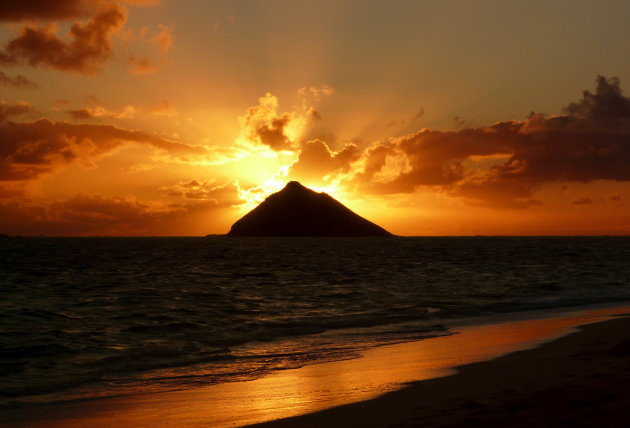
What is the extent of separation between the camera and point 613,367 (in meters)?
11.6

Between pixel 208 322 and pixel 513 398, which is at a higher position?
pixel 208 322

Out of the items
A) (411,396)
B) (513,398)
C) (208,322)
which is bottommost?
(411,396)

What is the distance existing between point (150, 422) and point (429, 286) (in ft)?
100

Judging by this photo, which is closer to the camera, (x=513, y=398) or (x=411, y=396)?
(x=513, y=398)

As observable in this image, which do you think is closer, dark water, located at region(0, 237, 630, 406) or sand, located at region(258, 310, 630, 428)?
sand, located at region(258, 310, 630, 428)

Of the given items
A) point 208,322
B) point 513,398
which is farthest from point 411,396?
point 208,322

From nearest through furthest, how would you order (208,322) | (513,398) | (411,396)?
(513,398)
(411,396)
(208,322)

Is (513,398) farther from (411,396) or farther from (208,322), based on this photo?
(208,322)

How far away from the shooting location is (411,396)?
10242 mm

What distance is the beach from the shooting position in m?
8.56

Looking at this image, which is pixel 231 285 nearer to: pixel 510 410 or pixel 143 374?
pixel 143 374

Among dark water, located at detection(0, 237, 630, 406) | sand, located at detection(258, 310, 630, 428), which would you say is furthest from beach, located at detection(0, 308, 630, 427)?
dark water, located at detection(0, 237, 630, 406)

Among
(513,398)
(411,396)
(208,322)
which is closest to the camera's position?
(513,398)

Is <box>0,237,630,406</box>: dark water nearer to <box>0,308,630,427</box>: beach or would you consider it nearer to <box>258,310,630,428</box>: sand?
<box>0,308,630,427</box>: beach
